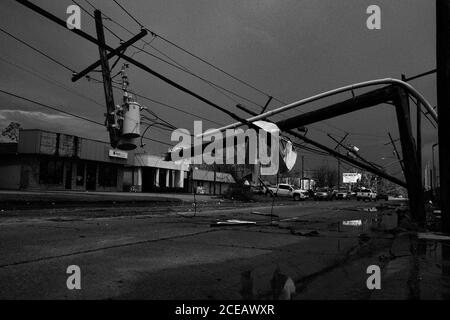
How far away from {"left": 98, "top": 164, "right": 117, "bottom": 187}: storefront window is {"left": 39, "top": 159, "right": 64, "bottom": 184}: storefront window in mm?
6918

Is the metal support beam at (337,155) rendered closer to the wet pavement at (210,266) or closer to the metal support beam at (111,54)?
the metal support beam at (111,54)

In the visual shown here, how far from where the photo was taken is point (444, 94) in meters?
11.5

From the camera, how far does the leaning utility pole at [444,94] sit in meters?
11.4

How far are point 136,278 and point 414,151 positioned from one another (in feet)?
45.1

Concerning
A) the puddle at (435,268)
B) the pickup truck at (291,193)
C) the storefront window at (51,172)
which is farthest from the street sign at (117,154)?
the puddle at (435,268)

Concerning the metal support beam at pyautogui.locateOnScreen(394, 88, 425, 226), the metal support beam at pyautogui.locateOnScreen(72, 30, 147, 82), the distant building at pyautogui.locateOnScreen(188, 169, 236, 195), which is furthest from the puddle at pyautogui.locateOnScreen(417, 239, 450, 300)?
the distant building at pyautogui.locateOnScreen(188, 169, 236, 195)

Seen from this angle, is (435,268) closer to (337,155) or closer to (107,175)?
(337,155)

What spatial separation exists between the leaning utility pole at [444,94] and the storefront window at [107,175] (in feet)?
162

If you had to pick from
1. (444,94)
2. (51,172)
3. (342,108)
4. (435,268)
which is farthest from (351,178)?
(435,268)

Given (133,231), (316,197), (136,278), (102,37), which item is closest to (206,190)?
(316,197)

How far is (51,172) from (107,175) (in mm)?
9880
